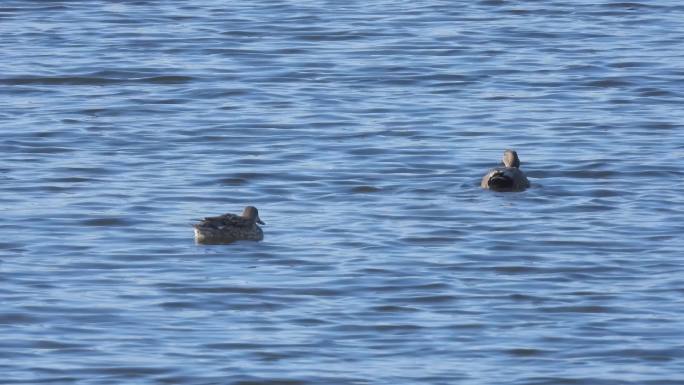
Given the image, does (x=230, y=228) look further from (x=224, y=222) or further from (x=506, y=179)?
(x=506, y=179)

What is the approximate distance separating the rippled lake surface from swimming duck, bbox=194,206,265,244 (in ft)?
0.41

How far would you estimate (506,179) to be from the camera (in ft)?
58.1

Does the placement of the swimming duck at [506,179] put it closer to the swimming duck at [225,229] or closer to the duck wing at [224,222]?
the swimming duck at [225,229]

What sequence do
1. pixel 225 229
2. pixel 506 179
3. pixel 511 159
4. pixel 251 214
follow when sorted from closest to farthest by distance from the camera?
pixel 225 229
pixel 251 214
pixel 506 179
pixel 511 159

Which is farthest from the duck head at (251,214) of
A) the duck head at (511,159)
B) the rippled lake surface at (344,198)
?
the duck head at (511,159)

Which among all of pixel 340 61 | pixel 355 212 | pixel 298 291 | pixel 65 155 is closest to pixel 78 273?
pixel 298 291

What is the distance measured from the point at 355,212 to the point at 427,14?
42.6 feet

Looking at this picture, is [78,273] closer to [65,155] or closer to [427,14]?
[65,155]

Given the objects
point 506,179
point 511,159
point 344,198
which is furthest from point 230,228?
point 511,159

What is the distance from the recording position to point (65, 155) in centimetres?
1962

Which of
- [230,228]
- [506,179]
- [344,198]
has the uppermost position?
[230,228]

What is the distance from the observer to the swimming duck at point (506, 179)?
17703 mm

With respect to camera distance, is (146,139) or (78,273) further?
(146,139)

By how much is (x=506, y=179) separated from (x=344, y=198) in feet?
4.63
